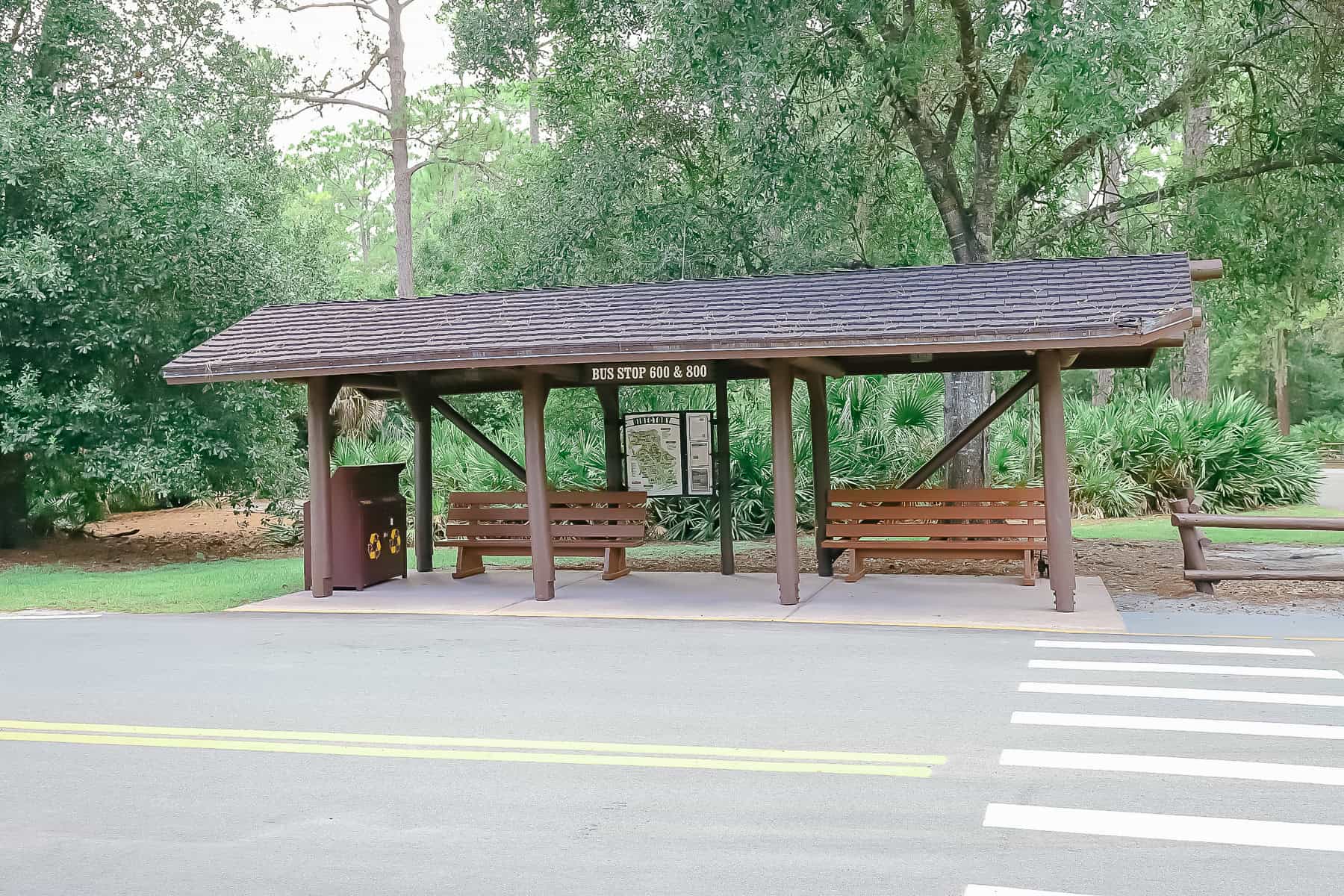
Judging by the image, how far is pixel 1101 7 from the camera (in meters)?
13.2

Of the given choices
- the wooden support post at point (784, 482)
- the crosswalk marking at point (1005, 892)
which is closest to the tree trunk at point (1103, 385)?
the wooden support post at point (784, 482)

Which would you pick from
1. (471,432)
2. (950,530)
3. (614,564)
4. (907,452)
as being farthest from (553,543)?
(907,452)

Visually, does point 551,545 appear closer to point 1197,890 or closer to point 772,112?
point 772,112

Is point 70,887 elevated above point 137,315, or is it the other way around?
point 137,315

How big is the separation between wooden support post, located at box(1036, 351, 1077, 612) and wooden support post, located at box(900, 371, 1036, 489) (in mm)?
737

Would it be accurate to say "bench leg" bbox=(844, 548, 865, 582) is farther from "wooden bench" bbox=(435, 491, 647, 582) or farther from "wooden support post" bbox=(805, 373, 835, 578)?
"wooden bench" bbox=(435, 491, 647, 582)

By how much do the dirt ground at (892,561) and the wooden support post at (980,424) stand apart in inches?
62.9

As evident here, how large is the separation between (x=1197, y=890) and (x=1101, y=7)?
10.9 metres

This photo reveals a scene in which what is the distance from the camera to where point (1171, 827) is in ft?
17.7

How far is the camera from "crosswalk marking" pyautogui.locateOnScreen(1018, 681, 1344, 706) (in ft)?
25.8

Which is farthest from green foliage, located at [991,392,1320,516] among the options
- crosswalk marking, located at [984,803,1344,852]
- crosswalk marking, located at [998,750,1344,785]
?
crosswalk marking, located at [984,803,1344,852]

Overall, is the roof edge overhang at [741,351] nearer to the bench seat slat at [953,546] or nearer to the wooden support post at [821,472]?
the wooden support post at [821,472]

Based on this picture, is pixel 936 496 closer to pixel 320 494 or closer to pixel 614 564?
pixel 614 564

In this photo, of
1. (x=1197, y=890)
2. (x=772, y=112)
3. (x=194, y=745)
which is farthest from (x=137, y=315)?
(x=1197, y=890)
